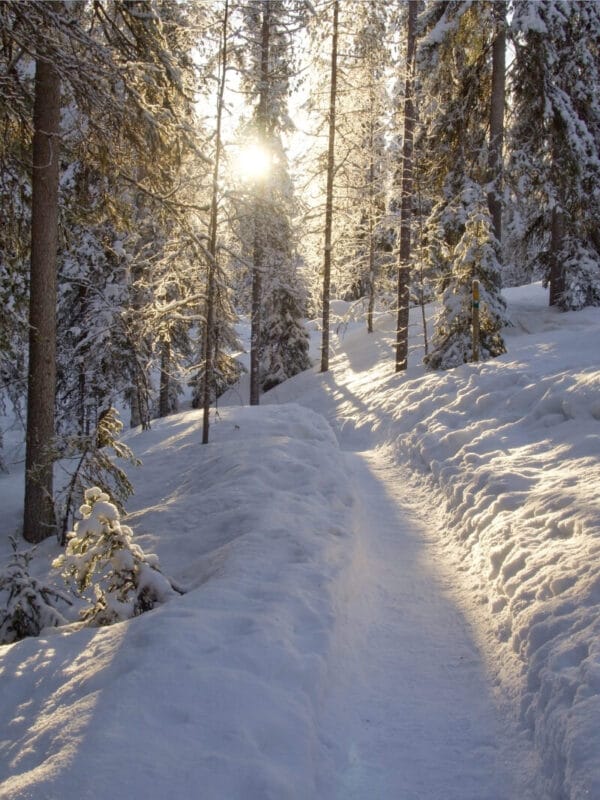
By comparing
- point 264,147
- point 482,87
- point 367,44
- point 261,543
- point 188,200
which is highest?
point 367,44

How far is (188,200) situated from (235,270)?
14.1 ft

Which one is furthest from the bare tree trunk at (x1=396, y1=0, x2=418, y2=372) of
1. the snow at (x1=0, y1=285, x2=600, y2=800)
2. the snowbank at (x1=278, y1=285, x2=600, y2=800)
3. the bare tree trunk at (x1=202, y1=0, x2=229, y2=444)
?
the snow at (x1=0, y1=285, x2=600, y2=800)

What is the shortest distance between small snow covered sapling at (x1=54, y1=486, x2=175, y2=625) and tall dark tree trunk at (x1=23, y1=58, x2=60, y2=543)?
314 centimetres

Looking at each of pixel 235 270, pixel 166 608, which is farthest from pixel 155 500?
pixel 235 270

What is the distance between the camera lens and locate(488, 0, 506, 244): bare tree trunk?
1499cm

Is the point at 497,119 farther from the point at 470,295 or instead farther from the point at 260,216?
the point at 260,216

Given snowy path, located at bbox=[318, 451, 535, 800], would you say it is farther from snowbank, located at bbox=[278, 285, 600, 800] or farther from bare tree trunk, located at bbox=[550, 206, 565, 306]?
bare tree trunk, located at bbox=[550, 206, 565, 306]

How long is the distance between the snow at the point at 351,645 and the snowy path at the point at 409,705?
0.05 ft

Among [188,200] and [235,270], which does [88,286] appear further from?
[188,200]

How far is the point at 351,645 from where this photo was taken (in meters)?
4.50

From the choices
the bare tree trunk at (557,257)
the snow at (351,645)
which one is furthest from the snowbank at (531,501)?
the bare tree trunk at (557,257)

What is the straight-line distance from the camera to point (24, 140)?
24.8ft

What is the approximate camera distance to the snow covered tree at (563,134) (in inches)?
596

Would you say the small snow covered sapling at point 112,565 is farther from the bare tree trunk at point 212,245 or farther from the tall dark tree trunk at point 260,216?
the tall dark tree trunk at point 260,216
